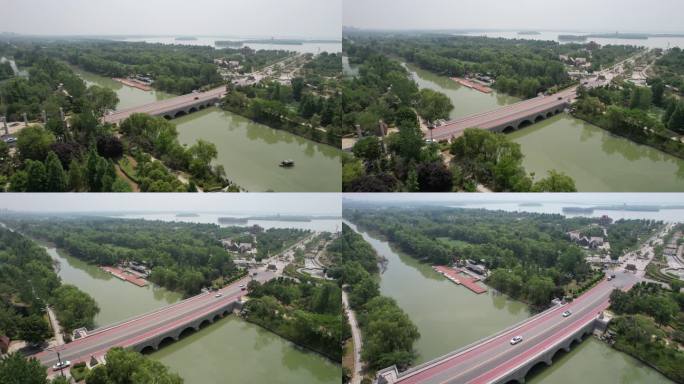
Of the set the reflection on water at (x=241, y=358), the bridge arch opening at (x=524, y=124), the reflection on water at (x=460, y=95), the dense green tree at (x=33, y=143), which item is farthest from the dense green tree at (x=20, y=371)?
the bridge arch opening at (x=524, y=124)

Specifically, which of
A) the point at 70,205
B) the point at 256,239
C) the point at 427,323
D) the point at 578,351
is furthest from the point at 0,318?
the point at 578,351

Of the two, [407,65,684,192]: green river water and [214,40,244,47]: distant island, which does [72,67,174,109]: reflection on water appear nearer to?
[214,40,244,47]: distant island

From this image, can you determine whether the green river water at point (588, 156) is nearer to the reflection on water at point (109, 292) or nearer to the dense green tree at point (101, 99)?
the dense green tree at point (101, 99)

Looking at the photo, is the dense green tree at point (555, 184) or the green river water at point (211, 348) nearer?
the dense green tree at point (555, 184)

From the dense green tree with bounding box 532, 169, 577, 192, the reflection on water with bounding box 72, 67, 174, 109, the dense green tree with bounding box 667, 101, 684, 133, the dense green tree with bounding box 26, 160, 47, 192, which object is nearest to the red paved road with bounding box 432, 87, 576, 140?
the dense green tree with bounding box 532, 169, 577, 192

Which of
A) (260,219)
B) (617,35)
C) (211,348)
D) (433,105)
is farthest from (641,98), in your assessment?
(211,348)

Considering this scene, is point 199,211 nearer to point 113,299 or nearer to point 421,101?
point 113,299
